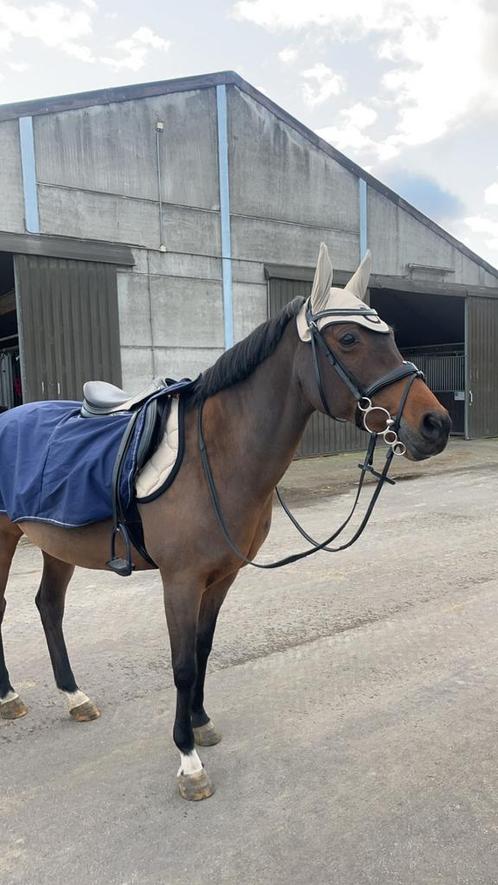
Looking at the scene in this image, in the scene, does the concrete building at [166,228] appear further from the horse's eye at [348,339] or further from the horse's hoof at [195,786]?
the horse's eye at [348,339]

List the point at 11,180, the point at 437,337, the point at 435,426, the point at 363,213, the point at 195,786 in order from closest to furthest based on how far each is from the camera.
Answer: the point at 435,426
the point at 195,786
the point at 11,180
the point at 363,213
the point at 437,337

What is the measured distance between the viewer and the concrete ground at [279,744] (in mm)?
2230

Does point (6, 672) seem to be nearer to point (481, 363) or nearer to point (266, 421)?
point (266, 421)

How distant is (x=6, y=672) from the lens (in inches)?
131

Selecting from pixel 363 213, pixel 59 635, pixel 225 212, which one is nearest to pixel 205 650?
pixel 59 635

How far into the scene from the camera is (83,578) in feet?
18.9

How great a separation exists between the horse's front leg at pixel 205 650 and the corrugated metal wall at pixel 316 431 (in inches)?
422

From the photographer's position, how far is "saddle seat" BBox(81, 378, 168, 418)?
2.98 meters

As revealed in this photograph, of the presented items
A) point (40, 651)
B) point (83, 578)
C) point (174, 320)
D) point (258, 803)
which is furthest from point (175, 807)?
point (174, 320)

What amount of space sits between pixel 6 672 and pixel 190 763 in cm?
129

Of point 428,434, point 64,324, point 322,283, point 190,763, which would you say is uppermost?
point 64,324

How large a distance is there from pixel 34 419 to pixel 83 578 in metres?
2.87

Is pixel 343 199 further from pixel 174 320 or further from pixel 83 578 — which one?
pixel 83 578

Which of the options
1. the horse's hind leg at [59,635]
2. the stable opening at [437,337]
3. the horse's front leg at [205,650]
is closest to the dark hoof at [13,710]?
the horse's hind leg at [59,635]
